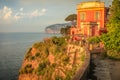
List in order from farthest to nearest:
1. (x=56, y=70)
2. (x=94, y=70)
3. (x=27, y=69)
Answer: (x=27, y=69) → (x=56, y=70) → (x=94, y=70)

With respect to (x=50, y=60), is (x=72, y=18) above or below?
above

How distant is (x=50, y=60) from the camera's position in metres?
38.4

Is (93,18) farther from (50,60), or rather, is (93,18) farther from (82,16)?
(50,60)

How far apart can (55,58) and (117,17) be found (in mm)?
16680

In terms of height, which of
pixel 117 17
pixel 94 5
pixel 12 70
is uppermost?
pixel 94 5

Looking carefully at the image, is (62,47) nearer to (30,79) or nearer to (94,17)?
(30,79)

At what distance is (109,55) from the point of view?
21.3 m

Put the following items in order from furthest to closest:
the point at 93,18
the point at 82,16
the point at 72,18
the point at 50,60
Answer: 1. the point at 72,18
2. the point at 82,16
3. the point at 93,18
4. the point at 50,60

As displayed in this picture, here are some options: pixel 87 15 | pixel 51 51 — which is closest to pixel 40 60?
pixel 51 51

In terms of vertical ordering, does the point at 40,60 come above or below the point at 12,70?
above

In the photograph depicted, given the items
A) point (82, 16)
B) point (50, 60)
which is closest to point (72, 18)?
point (82, 16)

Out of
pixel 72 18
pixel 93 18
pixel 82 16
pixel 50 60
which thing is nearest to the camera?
pixel 50 60

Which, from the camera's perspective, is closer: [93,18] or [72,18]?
[93,18]

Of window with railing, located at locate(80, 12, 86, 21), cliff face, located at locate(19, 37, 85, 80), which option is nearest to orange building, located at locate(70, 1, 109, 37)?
window with railing, located at locate(80, 12, 86, 21)
